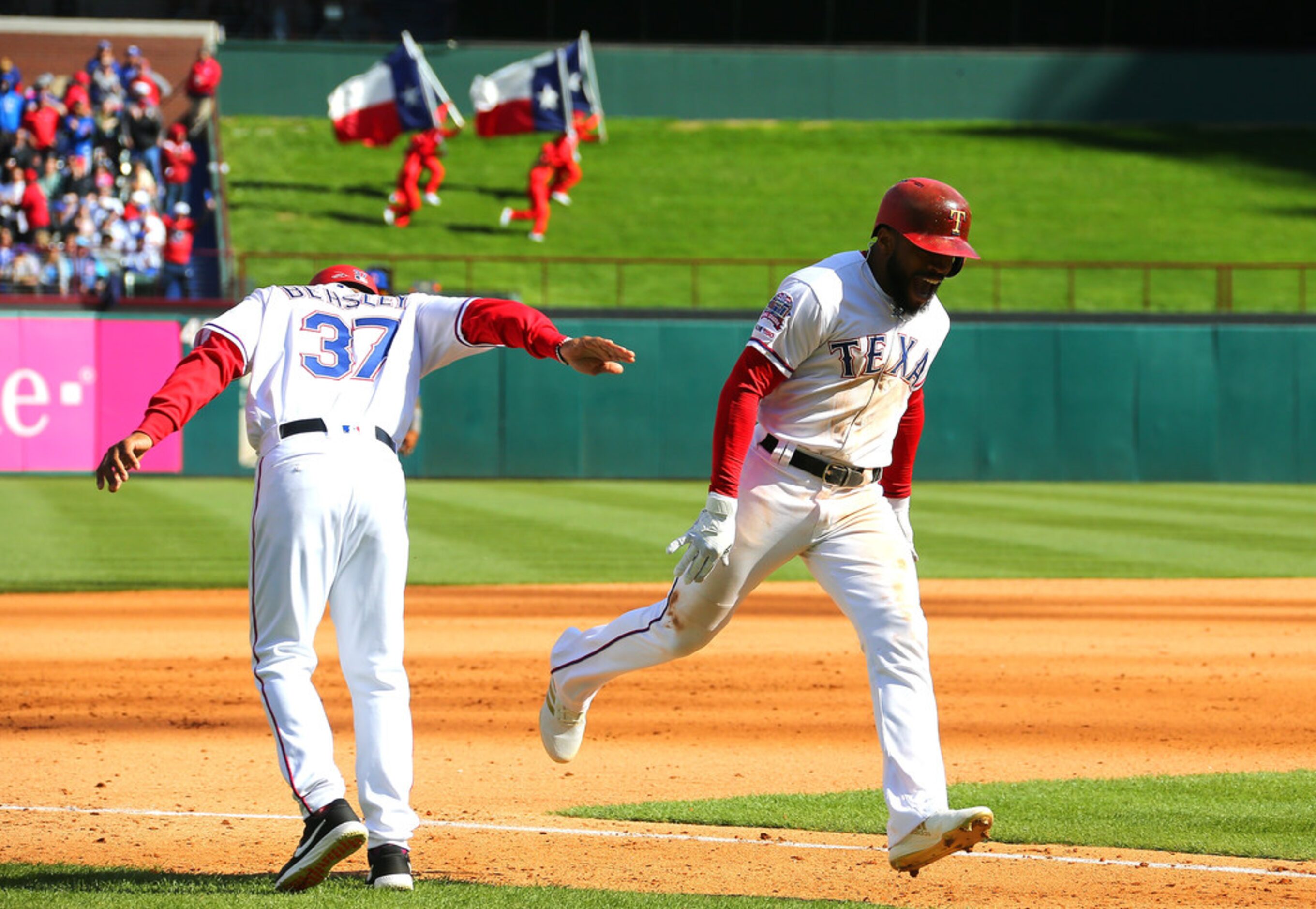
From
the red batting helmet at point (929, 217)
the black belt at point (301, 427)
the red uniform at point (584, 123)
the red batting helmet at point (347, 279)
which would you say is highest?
the red uniform at point (584, 123)

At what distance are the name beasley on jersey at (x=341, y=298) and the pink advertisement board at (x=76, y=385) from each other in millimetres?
20189

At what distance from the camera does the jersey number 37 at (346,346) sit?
482 centimetres

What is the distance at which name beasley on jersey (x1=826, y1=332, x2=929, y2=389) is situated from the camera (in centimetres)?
512

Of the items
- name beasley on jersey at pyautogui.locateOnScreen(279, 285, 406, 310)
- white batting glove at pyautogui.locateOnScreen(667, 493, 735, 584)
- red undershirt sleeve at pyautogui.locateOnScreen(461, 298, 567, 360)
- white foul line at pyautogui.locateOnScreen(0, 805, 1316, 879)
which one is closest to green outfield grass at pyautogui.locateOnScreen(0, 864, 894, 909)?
white foul line at pyautogui.locateOnScreen(0, 805, 1316, 879)

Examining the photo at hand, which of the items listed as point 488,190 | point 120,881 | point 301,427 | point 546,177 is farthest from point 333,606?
point 488,190

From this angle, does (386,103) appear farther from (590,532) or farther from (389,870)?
(389,870)

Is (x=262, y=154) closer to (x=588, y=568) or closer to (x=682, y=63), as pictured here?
(x=682, y=63)

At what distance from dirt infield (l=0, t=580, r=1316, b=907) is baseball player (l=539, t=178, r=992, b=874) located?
0.62 metres

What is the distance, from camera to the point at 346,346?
16.0 ft

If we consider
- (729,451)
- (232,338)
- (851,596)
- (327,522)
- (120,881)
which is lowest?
(120,881)

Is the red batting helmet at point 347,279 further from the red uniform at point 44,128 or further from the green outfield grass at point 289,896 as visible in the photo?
the red uniform at point 44,128

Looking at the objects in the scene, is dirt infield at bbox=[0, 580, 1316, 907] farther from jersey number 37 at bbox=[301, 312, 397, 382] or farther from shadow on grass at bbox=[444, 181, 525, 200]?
shadow on grass at bbox=[444, 181, 525, 200]

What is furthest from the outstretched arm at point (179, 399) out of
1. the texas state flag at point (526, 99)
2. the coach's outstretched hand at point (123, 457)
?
the texas state flag at point (526, 99)

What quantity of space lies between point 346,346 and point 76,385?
2125 centimetres
